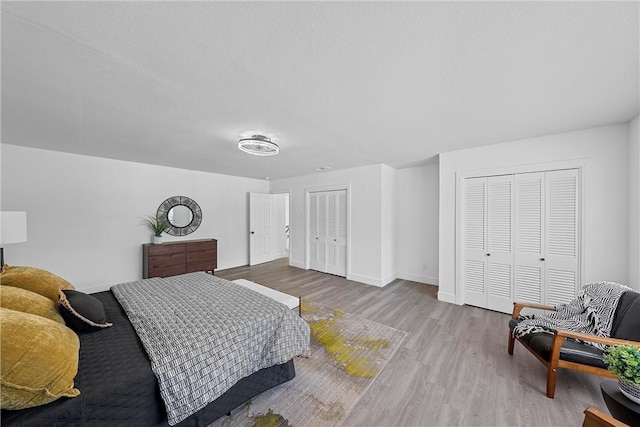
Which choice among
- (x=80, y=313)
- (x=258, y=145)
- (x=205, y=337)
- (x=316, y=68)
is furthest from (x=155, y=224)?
(x=316, y=68)

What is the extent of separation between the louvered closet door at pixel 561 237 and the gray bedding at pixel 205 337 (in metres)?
3.25

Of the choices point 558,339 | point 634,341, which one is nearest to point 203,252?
point 558,339

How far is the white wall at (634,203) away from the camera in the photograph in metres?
2.37

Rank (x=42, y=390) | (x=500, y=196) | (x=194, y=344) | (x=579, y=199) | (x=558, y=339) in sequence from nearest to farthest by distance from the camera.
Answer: (x=42, y=390), (x=194, y=344), (x=558, y=339), (x=579, y=199), (x=500, y=196)

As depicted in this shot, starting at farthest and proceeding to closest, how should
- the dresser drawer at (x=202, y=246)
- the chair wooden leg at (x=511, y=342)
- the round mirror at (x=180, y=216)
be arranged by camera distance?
the round mirror at (x=180, y=216)
the dresser drawer at (x=202, y=246)
the chair wooden leg at (x=511, y=342)

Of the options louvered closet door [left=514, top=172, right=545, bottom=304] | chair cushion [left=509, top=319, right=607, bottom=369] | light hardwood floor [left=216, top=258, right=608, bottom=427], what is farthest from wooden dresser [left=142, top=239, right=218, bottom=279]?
louvered closet door [left=514, top=172, right=545, bottom=304]

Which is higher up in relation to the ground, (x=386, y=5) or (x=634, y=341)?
(x=386, y=5)

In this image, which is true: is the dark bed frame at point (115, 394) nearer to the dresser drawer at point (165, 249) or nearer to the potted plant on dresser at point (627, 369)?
the potted plant on dresser at point (627, 369)

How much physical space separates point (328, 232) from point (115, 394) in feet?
14.7

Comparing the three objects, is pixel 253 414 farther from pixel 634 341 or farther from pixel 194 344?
pixel 634 341

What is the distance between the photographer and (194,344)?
1.48m

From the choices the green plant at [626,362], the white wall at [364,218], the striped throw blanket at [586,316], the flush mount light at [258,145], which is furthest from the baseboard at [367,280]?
the green plant at [626,362]

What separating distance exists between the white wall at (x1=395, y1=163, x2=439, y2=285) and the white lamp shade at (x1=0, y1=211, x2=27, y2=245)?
537 cm

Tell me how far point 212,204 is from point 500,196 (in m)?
5.69
